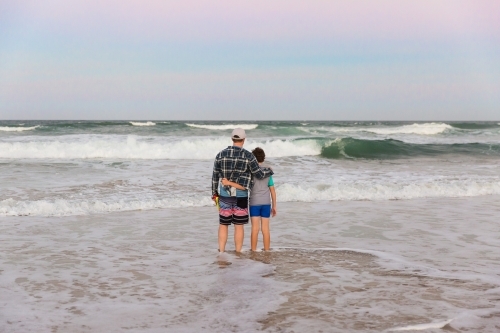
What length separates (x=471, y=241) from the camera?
853 cm

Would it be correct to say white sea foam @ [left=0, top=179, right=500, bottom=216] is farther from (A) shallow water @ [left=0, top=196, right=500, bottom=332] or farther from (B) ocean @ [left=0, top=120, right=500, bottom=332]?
(A) shallow water @ [left=0, top=196, right=500, bottom=332]

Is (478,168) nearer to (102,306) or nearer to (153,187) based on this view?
(153,187)

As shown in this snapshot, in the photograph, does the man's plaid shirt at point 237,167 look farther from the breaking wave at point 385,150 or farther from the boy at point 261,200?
the breaking wave at point 385,150

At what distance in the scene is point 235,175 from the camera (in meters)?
7.19

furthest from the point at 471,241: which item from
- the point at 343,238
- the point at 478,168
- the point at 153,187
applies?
the point at 478,168

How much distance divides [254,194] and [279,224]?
265cm

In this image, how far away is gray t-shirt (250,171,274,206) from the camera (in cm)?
743

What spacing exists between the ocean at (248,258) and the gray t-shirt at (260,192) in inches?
11.8

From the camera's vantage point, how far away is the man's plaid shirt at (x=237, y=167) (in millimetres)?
7168

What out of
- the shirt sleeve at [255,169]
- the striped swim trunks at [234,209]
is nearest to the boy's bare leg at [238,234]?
the striped swim trunks at [234,209]

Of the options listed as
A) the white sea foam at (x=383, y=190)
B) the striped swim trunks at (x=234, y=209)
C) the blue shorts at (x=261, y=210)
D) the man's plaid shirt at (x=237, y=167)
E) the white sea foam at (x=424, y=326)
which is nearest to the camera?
the white sea foam at (x=424, y=326)

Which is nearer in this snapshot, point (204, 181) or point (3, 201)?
point (3, 201)

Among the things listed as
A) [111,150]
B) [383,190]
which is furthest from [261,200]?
[111,150]

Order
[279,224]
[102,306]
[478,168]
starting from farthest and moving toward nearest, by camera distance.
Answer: [478,168] < [279,224] < [102,306]
